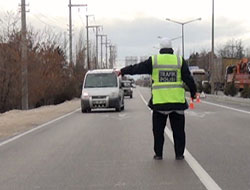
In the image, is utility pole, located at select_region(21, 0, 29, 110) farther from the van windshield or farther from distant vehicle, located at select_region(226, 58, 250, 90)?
distant vehicle, located at select_region(226, 58, 250, 90)

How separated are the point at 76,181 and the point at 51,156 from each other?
2711 millimetres

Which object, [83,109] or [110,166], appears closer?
[110,166]

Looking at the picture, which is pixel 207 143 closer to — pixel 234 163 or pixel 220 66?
pixel 234 163

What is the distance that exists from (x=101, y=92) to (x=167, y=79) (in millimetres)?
15819

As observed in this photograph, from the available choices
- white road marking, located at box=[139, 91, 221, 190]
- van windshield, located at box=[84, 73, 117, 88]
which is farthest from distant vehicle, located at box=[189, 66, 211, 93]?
white road marking, located at box=[139, 91, 221, 190]

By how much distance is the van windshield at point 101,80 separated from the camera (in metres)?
25.2

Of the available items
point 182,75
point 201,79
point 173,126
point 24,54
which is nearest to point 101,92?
point 24,54

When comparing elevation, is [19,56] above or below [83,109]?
above

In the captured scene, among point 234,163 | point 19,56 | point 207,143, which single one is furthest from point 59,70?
point 234,163

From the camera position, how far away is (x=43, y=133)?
14836 mm

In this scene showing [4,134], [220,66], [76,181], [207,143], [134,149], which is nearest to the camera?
[76,181]

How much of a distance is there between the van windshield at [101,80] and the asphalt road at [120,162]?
1061 cm

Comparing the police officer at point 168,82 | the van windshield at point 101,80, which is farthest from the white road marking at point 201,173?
the van windshield at point 101,80

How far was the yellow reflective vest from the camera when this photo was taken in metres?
8.79
